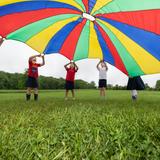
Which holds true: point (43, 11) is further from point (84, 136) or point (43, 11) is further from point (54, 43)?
point (84, 136)

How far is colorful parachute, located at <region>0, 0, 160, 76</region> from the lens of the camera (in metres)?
8.80

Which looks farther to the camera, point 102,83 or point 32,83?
point 102,83

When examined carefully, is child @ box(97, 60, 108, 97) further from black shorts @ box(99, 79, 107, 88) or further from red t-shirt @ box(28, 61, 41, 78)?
red t-shirt @ box(28, 61, 41, 78)

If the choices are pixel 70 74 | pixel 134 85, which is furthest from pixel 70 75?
pixel 134 85

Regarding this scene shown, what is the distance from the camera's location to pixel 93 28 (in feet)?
33.3

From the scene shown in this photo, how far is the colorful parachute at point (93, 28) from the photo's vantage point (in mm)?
8797

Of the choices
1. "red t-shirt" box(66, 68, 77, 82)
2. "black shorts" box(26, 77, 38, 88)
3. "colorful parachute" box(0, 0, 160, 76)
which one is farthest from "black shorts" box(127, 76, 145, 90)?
"black shorts" box(26, 77, 38, 88)

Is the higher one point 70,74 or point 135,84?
point 70,74

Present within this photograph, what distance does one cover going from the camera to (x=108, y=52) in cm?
1045

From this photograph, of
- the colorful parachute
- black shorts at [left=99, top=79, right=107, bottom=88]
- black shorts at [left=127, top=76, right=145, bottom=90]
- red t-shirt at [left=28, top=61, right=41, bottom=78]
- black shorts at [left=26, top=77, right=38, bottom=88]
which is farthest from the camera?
black shorts at [left=99, top=79, right=107, bottom=88]

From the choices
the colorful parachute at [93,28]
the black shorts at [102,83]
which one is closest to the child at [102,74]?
the black shorts at [102,83]

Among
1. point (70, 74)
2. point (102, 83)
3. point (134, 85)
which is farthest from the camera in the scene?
point (70, 74)

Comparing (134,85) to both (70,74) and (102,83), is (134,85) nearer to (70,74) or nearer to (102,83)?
(102,83)

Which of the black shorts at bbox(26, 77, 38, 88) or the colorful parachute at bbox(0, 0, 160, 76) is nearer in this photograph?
the colorful parachute at bbox(0, 0, 160, 76)
